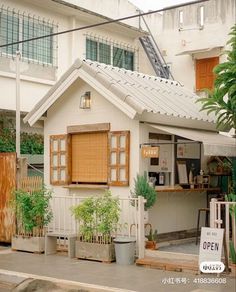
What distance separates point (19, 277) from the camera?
10.3 metres

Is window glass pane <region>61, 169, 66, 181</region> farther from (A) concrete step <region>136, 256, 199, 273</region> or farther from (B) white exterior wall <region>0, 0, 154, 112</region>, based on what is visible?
(B) white exterior wall <region>0, 0, 154, 112</region>

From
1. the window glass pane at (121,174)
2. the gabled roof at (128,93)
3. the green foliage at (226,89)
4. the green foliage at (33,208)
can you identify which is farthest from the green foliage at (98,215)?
the green foliage at (226,89)

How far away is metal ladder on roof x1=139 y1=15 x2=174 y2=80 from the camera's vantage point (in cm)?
2194

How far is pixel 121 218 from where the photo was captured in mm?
12281

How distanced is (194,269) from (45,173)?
5.62 m

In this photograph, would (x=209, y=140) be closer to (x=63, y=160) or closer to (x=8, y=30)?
(x=63, y=160)

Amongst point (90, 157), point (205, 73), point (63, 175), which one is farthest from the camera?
point (205, 73)

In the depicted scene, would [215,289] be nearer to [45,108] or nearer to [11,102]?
[45,108]

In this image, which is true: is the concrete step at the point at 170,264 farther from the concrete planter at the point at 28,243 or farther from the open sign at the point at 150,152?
the concrete planter at the point at 28,243

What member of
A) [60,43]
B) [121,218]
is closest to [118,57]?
[60,43]

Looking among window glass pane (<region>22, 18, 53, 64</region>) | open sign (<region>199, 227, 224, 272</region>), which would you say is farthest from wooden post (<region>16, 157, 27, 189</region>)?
window glass pane (<region>22, 18, 53, 64</region>)

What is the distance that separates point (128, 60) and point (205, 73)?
10.4 feet

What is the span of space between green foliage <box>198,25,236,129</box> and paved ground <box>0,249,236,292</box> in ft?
13.7

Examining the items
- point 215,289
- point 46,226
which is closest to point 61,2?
point 46,226
